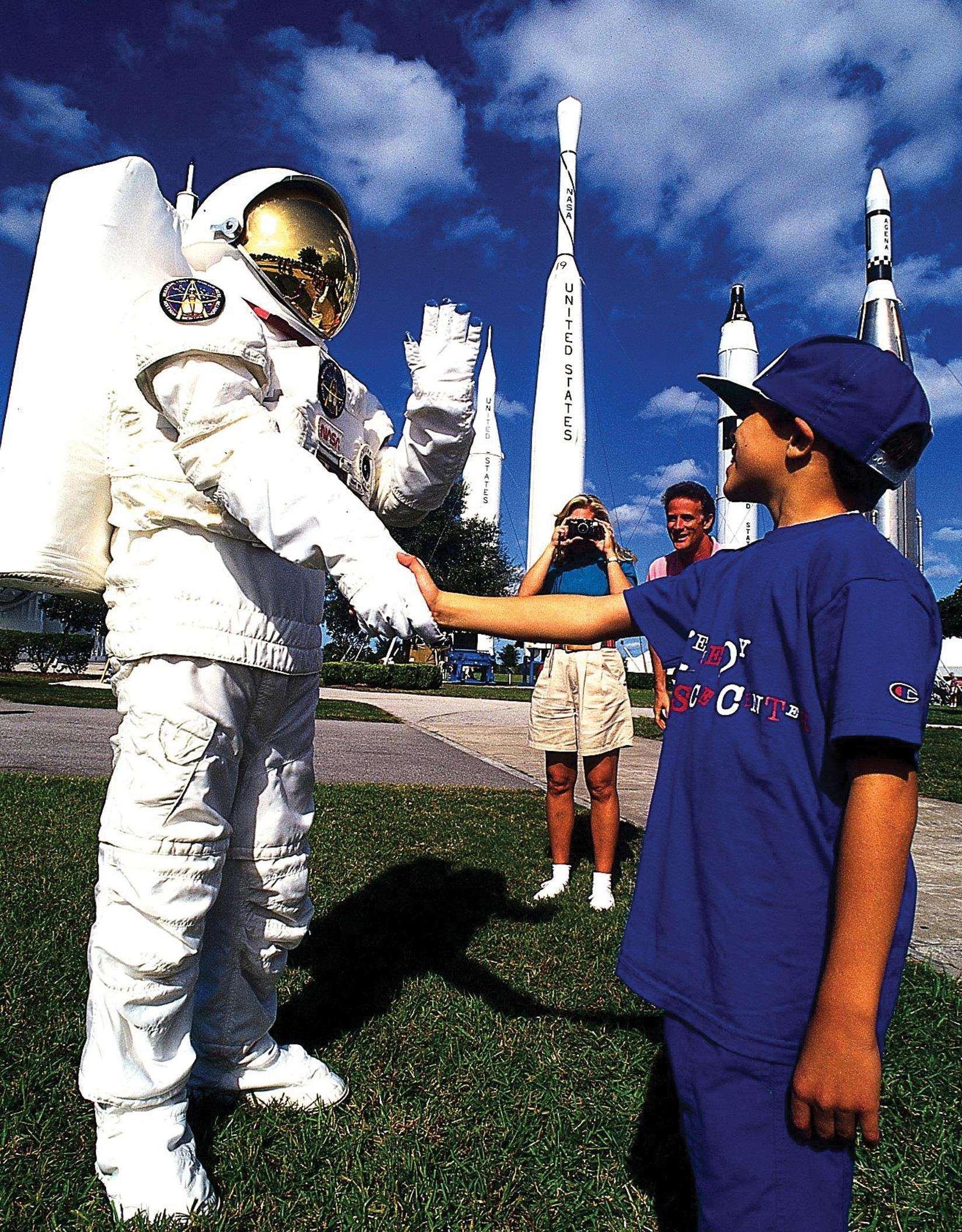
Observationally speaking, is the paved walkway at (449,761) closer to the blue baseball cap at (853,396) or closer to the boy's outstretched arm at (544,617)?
the boy's outstretched arm at (544,617)

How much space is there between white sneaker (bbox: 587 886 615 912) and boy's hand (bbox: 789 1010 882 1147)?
3.05 meters

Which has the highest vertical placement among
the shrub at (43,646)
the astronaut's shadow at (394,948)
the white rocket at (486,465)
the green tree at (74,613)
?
the white rocket at (486,465)

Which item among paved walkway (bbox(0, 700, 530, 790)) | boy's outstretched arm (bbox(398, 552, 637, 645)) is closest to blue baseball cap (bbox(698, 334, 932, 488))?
boy's outstretched arm (bbox(398, 552, 637, 645))

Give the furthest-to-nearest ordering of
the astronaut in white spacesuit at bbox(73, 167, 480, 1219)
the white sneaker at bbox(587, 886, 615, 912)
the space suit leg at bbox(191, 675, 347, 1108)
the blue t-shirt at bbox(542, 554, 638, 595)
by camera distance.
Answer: the blue t-shirt at bbox(542, 554, 638, 595), the white sneaker at bbox(587, 886, 615, 912), the space suit leg at bbox(191, 675, 347, 1108), the astronaut in white spacesuit at bbox(73, 167, 480, 1219)

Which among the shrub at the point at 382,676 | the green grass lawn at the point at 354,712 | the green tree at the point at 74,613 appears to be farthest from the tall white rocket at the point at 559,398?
the green tree at the point at 74,613

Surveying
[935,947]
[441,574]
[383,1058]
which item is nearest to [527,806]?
[935,947]

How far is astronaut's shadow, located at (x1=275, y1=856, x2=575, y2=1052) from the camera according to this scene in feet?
10.2

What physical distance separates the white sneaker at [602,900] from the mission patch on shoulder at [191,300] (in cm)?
329

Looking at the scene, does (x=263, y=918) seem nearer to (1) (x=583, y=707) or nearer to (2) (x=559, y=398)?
(1) (x=583, y=707)

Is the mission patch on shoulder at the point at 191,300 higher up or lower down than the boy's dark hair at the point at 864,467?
higher up

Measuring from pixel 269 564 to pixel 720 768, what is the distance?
50.4 inches

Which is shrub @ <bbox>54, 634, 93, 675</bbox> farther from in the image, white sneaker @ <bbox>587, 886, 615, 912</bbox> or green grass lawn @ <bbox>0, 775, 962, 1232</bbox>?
white sneaker @ <bbox>587, 886, 615, 912</bbox>

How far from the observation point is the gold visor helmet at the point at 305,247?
2551 millimetres

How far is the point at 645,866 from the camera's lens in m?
1.61
